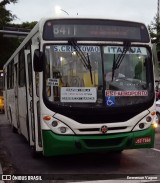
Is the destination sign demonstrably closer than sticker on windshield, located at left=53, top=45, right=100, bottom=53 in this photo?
No

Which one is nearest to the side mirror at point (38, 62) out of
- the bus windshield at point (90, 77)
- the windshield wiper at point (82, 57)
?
the bus windshield at point (90, 77)

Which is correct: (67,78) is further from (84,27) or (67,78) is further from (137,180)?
(137,180)

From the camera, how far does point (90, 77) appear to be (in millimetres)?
9289

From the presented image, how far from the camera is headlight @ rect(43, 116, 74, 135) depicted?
29.6ft

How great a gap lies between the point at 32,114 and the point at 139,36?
2.96 meters

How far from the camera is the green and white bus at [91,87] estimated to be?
29.7 ft

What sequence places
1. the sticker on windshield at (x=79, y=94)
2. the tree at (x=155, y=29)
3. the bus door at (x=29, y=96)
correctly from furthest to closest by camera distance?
the tree at (x=155, y=29) → the bus door at (x=29, y=96) → the sticker on windshield at (x=79, y=94)

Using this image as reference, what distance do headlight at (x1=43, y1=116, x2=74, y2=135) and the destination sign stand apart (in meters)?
1.69

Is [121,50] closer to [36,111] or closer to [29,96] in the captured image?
[36,111]

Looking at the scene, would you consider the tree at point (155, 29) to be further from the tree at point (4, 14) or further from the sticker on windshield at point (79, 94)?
the sticker on windshield at point (79, 94)

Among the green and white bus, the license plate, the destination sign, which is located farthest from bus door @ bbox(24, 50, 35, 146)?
the license plate

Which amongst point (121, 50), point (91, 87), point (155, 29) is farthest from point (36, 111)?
point (155, 29)

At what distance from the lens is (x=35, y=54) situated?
9039 mm

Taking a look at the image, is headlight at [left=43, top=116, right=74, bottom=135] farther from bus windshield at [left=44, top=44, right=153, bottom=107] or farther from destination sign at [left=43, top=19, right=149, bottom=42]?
destination sign at [left=43, top=19, right=149, bottom=42]
